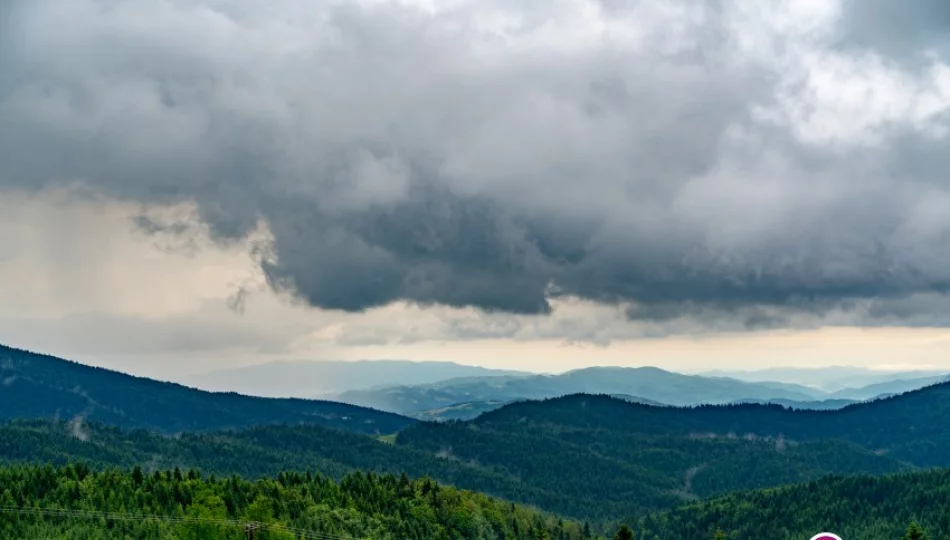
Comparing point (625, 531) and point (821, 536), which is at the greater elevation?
point (821, 536)

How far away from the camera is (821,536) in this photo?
52344 millimetres

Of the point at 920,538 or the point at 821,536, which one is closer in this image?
the point at 821,536

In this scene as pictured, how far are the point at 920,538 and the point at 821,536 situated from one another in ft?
373

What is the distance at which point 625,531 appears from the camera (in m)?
151

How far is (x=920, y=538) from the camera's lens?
151250 mm

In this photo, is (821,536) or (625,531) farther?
(625,531)

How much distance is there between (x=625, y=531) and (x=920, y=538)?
44.6 m

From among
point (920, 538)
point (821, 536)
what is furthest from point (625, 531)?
point (821, 536)

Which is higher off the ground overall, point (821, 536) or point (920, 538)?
point (821, 536)

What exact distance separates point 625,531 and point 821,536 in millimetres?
101607

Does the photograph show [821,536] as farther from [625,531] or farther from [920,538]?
[920,538]
